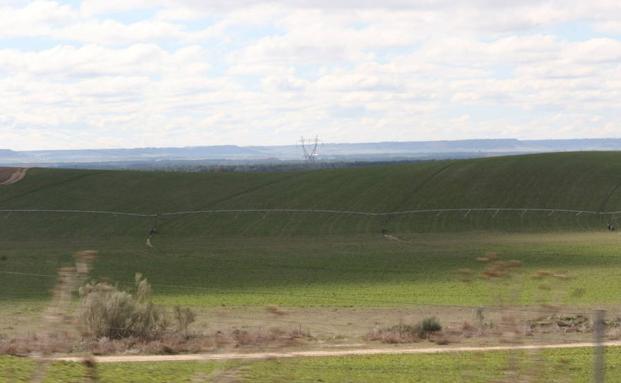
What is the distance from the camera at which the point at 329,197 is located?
87.4m

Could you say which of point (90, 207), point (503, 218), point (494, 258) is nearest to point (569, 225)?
point (503, 218)

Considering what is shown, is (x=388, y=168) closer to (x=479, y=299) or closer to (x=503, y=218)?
(x=503, y=218)

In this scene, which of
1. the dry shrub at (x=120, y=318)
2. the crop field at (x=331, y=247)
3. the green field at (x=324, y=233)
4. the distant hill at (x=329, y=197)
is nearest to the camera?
the crop field at (x=331, y=247)

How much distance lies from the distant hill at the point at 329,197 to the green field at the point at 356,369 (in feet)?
172

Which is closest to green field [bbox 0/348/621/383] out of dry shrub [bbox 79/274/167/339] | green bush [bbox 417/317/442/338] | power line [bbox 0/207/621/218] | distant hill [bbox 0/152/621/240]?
green bush [bbox 417/317/442/338]

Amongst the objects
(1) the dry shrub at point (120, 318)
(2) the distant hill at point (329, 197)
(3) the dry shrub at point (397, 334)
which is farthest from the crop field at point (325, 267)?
(1) the dry shrub at point (120, 318)

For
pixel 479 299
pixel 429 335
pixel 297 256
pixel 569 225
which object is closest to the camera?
pixel 429 335

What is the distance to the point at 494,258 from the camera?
6535 mm

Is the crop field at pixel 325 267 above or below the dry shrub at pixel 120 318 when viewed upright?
below

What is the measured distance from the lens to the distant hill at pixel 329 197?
246 feet

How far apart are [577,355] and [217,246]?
152 feet

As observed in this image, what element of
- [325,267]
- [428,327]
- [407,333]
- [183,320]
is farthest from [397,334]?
[325,267]

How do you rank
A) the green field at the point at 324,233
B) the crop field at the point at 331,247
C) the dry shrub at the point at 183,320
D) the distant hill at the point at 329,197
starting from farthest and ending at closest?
the distant hill at the point at 329,197, the green field at the point at 324,233, the dry shrub at the point at 183,320, the crop field at the point at 331,247

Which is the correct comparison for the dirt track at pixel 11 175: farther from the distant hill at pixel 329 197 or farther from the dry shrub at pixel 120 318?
the dry shrub at pixel 120 318
